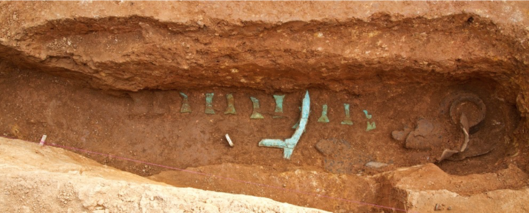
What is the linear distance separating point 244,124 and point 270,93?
1.10 feet

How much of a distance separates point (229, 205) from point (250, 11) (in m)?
1.38

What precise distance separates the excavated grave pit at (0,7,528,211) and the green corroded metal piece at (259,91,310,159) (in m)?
0.06

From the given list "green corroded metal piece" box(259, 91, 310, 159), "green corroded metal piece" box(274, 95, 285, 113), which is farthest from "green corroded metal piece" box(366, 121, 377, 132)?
"green corroded metal piece" box(274, 95, 285, 113)

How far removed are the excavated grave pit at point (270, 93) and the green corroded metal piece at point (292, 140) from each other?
2.2 inches

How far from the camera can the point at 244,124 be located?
3.79 m

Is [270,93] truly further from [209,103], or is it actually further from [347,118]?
[347,118]

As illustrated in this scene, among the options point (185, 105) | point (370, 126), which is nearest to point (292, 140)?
point (370, 126)

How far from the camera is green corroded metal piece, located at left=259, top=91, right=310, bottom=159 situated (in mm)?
3652

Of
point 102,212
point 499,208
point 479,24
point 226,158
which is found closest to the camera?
point 102,212

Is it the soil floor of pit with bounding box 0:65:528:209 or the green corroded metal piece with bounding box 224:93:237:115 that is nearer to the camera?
the soil floor of pit with bounding box 0:65:528:209

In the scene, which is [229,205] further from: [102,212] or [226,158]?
[226,158]

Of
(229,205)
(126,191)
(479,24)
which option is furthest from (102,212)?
(479,24)

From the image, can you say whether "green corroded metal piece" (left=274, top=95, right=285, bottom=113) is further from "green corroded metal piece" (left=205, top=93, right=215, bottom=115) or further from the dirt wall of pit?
the dirt wall of pit

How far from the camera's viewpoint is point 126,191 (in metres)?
2.41
